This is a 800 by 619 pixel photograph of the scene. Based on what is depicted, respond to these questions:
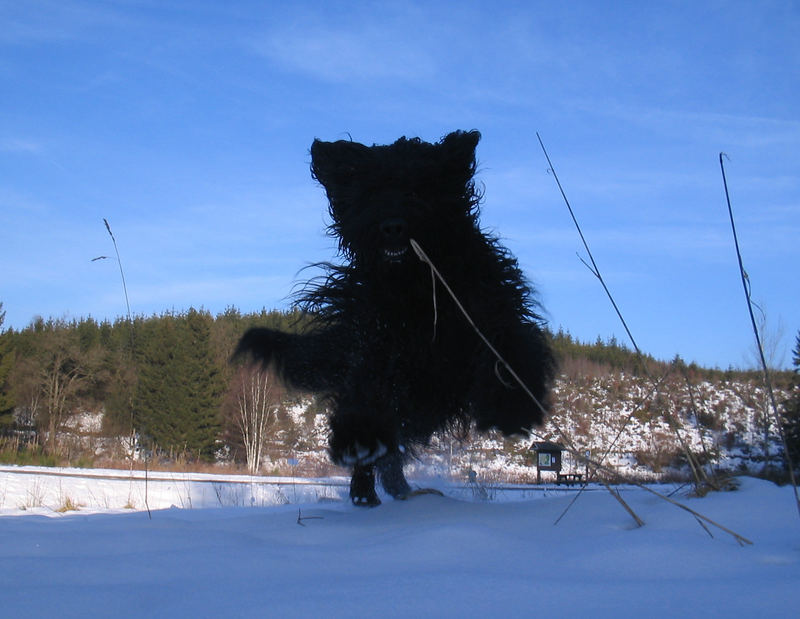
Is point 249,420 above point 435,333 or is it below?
below

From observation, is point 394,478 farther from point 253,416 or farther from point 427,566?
point 253,416

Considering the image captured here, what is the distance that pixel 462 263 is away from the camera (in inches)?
180

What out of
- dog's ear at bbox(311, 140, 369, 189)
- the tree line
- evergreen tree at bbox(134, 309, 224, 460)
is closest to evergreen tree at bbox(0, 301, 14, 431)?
the tree line

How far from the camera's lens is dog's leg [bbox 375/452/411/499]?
4.89 m

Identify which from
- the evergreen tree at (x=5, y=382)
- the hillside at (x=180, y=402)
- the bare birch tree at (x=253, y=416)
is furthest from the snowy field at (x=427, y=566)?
the evergreen tree at (x=5, y=382)

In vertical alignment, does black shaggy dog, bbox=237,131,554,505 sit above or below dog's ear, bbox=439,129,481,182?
below

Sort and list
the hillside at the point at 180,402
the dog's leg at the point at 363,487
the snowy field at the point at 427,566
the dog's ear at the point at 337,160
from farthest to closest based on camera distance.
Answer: the hillside at the point at 180,402, the dog's ear at the point at 337,160, the dog's leg at the point at 363,487, the snowy field at the point at 427,566

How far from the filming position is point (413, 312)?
14.8 ft

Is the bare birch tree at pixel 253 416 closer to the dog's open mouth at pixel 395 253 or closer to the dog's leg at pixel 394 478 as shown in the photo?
the dog's leg at pixel 394 478

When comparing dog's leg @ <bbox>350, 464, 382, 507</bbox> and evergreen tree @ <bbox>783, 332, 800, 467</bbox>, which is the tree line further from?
dog's leg @ <bbox>350, 464, 382, 507</bbox>

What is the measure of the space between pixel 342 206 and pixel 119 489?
8.52 m

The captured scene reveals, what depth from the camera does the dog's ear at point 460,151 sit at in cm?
479

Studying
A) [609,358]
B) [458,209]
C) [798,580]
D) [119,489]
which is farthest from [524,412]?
[609,358]

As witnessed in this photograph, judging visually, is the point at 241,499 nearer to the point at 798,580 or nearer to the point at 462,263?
the point at 462,263
